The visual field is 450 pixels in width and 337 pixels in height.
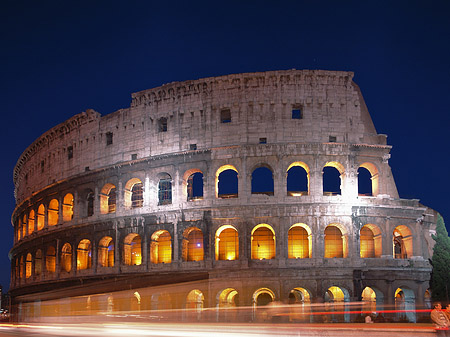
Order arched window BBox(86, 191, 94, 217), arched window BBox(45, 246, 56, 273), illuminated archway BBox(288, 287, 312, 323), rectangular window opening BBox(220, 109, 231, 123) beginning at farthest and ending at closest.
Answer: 1. arched window BBox(45, 246, 56, 273)
2. arched window BBox(86, 191, 94, 217)
3. rectangular window opening BBox(220, 109, 231, 123)
4. illuminated archway BBox(288, 287, 312, 323)

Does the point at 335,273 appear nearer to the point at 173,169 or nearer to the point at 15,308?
the point at 173,169

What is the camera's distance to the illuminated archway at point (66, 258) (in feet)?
130

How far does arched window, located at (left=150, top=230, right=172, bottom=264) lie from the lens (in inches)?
1325

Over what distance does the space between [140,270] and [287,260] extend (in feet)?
30.0

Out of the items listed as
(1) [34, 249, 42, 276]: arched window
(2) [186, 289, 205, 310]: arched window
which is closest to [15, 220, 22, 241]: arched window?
(1) [34, 249, 42, 276]: arched window

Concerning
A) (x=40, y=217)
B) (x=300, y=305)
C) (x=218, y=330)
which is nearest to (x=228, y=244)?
(x=300, y=305)

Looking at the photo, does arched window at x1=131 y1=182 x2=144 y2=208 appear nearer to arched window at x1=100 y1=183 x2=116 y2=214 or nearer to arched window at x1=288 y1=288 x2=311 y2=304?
arched window at x1=100 y1=183 x2=116 y2=214

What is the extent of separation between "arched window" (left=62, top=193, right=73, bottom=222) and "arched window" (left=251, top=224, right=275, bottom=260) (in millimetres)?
15117

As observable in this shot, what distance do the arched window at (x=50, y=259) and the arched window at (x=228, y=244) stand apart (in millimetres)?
15616

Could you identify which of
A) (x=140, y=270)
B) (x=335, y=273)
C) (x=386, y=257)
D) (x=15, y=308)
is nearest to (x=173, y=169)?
(x=140, y=270)

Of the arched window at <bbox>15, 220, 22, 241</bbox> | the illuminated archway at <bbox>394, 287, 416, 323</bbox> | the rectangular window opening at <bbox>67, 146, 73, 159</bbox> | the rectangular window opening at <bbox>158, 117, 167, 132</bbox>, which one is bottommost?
the illuminated archway at <bbox>394, 287, 416, 323</bbox>

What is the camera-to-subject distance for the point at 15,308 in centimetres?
4462

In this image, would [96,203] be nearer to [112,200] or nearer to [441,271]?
[112,200]

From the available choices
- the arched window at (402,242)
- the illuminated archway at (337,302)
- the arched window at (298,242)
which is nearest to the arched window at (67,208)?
the arched window at (298,242)
